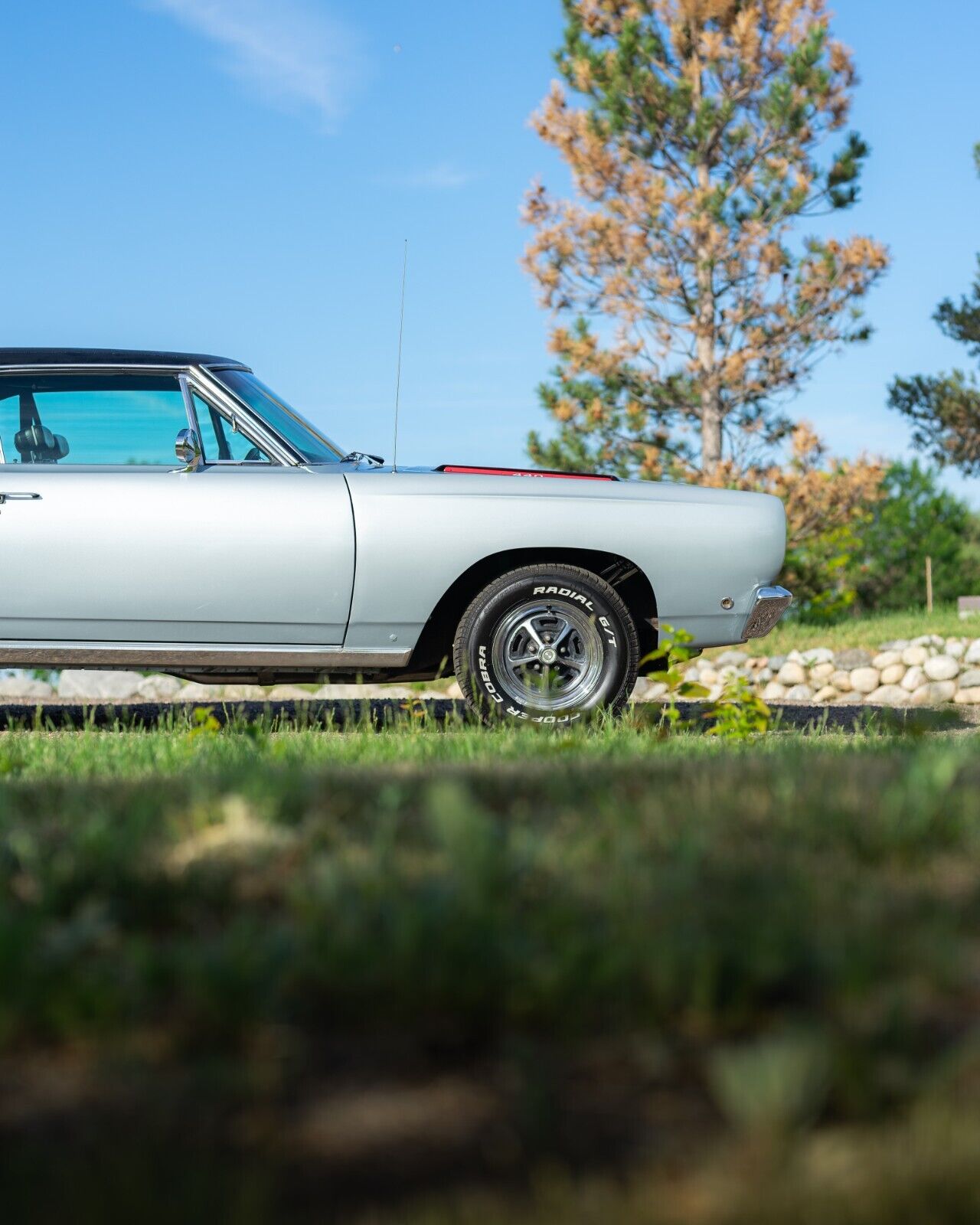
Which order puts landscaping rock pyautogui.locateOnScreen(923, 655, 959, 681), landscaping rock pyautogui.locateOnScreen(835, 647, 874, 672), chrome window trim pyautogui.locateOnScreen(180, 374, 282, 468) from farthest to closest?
landscaping rock pyautogui.locateOnScreen(835, 647, 874, 672) → landscaping rock pyautogui.locateOnScreen(923, 655, 959, 681) → chrome window trim pyautogui.locateOnScreen(180, 374, 282, 468)

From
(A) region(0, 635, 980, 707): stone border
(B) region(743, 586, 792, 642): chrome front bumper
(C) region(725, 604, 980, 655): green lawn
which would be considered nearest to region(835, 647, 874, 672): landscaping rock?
(A) region(0, 635, 980, 707): stone border

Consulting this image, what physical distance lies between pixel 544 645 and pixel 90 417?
243cm

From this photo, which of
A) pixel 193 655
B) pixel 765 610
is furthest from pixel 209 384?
pixel 765 610

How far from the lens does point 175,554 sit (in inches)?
228

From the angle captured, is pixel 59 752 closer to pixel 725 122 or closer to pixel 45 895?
pixel 45 895

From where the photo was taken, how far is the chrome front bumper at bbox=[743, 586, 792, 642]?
6172 mm

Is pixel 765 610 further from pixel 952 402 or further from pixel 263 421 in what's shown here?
pixel 952 402

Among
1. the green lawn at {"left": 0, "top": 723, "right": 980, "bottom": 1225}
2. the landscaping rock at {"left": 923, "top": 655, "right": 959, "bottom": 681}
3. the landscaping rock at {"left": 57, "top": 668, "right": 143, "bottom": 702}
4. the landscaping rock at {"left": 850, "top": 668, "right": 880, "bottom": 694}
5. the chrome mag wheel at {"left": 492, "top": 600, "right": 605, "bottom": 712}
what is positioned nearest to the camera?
the green lawn at {"left": 0, "top": 723, "right": 980, "bottom": 1225}

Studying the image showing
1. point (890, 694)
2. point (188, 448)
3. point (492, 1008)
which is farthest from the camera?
point (890, 694)

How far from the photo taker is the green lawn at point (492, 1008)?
151 centimetres

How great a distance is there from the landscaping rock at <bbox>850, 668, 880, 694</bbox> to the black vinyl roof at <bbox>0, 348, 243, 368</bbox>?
25.7 feet

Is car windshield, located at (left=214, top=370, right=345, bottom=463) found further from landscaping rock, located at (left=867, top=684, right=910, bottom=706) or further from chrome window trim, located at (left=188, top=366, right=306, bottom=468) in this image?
landscaping rock, located at (left=867, top=684, right=910, bottom=706)

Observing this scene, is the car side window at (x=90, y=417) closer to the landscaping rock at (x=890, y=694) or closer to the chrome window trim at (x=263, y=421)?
the chrome window trim at (x=263, y=421)

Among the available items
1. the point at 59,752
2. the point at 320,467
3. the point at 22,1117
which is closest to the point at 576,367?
the point at 320,467
